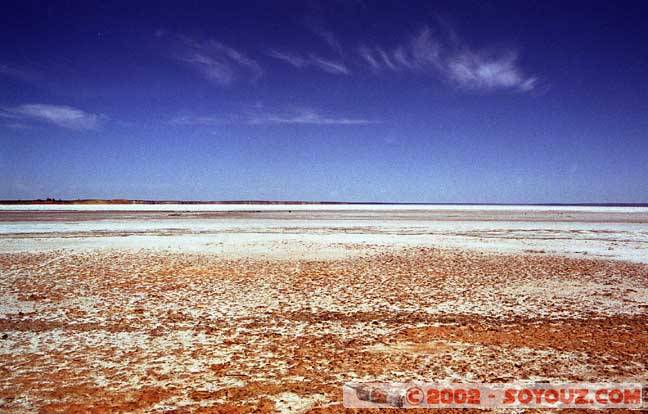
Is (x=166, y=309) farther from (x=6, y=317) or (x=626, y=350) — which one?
(x=626, y=350)

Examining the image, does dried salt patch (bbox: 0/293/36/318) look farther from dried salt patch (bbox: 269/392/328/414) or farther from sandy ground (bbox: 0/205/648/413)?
dried salt patch (bbox: 269/392/328/414)

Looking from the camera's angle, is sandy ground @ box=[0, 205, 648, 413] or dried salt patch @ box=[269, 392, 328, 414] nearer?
dried salt patch @ box=[269, 392, 328, 414]

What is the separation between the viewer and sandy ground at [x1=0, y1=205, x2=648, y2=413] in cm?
504

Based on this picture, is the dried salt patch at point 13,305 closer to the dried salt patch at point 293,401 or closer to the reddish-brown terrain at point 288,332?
the reddish-brown terrain at point 288,332

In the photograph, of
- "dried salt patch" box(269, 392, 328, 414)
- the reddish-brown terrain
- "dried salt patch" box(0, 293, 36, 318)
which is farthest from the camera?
"dried salt patch" box(0, 293, 36, 318)

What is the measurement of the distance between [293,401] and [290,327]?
2.83 meters

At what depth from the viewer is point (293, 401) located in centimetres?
463

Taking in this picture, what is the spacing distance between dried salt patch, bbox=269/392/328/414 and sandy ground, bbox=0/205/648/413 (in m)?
0.02

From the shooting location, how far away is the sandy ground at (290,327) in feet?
16.5

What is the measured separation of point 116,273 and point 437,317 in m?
10.0

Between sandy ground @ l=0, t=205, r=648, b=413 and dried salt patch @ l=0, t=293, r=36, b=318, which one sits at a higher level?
dried salt patch @ l=0, t=293, r=36, b=318

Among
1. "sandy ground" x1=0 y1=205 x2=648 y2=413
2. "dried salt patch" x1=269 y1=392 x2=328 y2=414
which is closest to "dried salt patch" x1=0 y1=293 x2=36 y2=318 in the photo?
"sandy ground" x1=0 y1=205 x2=648 y2=413

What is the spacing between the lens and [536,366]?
18.5 ft

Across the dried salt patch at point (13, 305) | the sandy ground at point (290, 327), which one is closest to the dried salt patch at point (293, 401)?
the sandy ground at point (290, 327)
